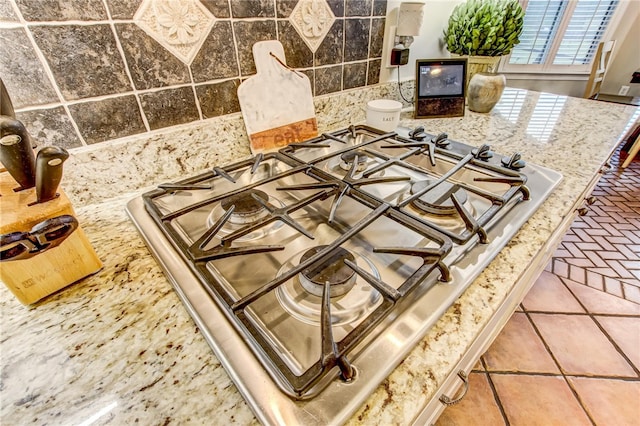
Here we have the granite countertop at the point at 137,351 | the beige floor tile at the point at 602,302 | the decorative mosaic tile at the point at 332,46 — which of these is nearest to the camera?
the granite countertop at the point at 137,351

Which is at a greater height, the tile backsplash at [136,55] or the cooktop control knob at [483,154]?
the tile backsplash at [136,55]

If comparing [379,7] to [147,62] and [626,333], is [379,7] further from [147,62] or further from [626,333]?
[626,333]

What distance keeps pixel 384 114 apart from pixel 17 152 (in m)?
0.85

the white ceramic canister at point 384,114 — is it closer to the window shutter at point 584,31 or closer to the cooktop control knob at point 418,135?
the cooktop control knob at point 418,135

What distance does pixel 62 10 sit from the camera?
1.56ft

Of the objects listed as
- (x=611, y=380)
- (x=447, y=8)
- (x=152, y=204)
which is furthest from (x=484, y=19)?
(x=611, y=380)

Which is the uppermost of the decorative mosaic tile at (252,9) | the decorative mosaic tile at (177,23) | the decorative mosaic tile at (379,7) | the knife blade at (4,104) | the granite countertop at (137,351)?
the decorative mosaic tile at (379,7)

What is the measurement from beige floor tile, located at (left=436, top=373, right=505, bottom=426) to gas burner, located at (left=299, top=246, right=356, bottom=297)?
36.3 inches

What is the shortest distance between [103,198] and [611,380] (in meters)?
1.73

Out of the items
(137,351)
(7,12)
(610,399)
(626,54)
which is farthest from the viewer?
(626,54)

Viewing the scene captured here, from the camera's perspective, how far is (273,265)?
461 millimetres

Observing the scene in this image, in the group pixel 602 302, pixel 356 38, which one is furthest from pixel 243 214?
pixel 602 302

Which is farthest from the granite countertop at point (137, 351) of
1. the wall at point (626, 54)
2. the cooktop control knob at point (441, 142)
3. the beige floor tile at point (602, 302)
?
the wall at point (626, 54)

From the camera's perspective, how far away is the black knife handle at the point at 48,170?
1.22 ft
